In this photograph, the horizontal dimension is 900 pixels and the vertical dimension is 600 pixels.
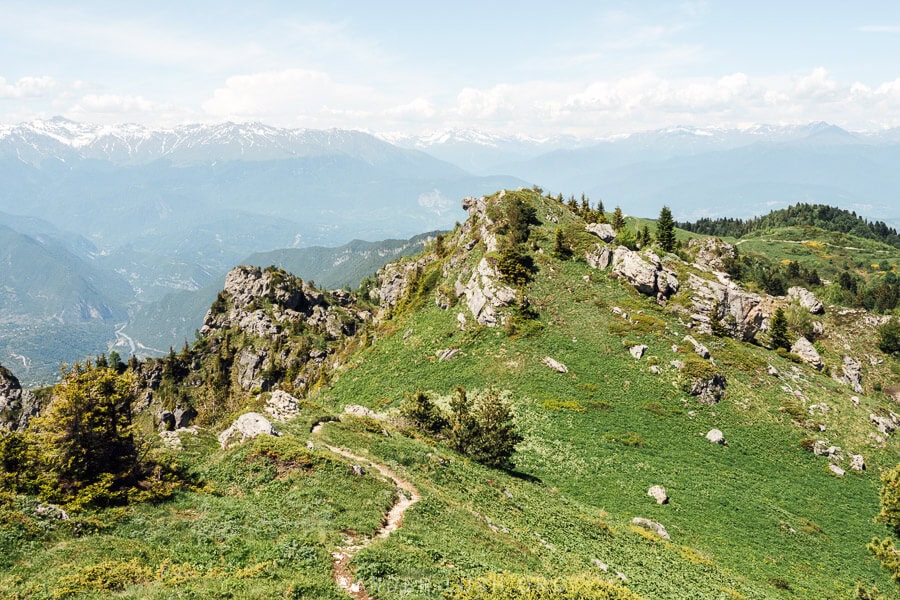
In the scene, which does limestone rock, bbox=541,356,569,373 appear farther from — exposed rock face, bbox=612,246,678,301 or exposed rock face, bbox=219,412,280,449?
exposed rock face, bbox=219,412,280,449

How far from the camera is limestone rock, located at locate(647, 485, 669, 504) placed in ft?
132

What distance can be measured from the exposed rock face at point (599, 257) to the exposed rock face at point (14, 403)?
16261cm

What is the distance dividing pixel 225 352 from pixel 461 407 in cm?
13073

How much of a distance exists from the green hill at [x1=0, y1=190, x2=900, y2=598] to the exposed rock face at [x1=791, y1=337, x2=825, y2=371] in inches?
96.7

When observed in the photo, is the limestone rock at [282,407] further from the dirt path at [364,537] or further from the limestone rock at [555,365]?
the limestone rock at [555,365]

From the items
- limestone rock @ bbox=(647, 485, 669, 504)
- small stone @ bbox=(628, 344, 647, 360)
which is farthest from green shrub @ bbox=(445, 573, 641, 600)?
small stone @ bbox=(628, 344, 647, 360)

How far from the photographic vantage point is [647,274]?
69938 mm

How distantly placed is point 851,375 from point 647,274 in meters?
35.3

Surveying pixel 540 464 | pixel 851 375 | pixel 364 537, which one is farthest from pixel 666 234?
pixel 364 537

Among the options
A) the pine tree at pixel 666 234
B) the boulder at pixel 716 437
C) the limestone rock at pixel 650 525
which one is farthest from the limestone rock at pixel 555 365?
the pine tree at pixel 666 234

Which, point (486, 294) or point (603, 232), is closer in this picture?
point (486, 294)

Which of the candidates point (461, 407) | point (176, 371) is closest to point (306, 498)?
point (461, 407)

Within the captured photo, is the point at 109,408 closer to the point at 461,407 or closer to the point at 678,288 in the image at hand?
the point at 461,407

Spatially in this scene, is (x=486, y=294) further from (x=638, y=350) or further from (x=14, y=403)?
(x=14, y=403)
